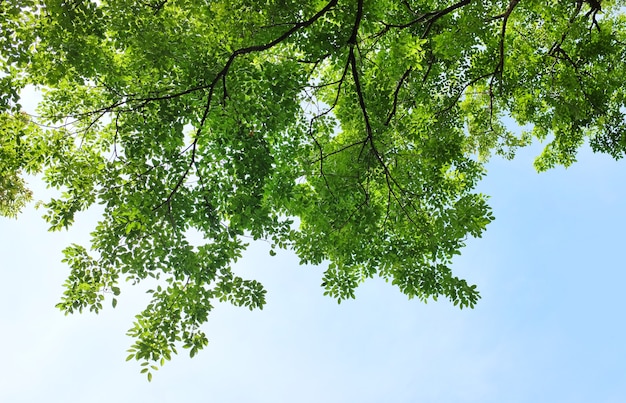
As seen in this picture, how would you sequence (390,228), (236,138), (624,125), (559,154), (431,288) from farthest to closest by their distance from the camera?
(559,154), (624,125), (390,228), (431,288), (236,138)

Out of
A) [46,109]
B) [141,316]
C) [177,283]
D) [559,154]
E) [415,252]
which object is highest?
[559,154]

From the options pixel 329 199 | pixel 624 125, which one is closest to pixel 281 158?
pixel 329 199

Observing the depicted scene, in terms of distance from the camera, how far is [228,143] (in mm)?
6234

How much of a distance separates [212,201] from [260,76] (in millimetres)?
2130

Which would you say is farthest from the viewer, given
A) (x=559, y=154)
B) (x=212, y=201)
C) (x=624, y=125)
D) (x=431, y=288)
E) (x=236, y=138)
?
(x=559, y=154)

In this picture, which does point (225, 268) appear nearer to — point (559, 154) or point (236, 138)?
point (236, 138)

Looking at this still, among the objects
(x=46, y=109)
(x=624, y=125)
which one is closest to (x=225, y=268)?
(x=46, y=109)

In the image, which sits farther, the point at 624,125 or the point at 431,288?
the point at 624,125

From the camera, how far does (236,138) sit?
20.0 ft

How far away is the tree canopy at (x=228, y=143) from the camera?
6102mm

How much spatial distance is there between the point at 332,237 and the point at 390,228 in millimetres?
1392

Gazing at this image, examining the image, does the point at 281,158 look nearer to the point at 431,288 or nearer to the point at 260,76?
the point at 260,76

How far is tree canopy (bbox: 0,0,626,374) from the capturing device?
6102 millimetres

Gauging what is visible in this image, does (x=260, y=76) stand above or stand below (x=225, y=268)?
above
